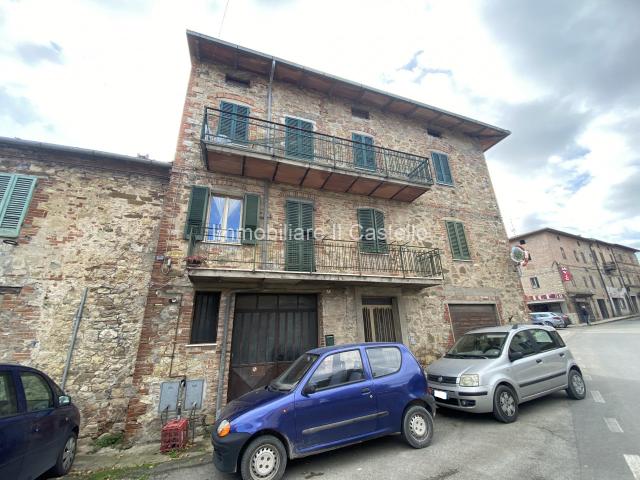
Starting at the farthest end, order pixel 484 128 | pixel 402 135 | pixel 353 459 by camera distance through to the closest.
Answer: pixel 484 128 → pixel 402 135 → pixel 353 459

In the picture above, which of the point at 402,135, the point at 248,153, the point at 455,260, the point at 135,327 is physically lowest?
the point at 135,327

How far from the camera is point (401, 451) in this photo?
165 inches

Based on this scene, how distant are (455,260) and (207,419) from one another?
9093mm

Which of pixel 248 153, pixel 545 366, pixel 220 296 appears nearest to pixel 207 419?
pixel 220 296

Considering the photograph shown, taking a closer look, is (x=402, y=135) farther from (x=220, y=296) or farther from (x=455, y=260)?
(x=220, y=296)

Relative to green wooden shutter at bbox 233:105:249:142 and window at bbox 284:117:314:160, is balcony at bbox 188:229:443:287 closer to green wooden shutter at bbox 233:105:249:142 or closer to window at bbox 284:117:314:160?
window at bbox 284:117:314:160

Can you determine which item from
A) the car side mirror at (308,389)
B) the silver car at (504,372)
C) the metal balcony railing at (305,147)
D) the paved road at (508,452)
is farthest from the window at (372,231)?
the car side mirror at (308,389)

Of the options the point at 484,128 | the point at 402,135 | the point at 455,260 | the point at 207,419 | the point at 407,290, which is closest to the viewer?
the point at 207,419

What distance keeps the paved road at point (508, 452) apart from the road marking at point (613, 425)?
0.01 m

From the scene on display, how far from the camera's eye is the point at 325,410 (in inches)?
151

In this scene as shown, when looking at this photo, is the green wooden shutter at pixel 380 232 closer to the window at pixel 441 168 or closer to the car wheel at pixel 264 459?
the window at pixel 441 168

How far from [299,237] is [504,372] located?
18.7ft

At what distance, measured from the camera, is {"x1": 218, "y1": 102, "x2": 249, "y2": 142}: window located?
799 centimetres

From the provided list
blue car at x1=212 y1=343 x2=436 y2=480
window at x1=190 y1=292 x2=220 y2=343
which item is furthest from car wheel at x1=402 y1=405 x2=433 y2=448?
window at x1=190 y1=292 x2=220 y2=343
